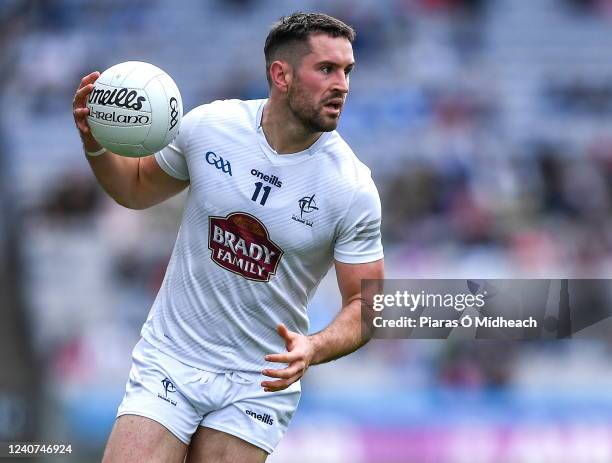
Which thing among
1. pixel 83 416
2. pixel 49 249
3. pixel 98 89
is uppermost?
pixel 49 249

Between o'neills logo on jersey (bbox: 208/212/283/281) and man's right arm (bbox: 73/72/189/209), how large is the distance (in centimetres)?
44

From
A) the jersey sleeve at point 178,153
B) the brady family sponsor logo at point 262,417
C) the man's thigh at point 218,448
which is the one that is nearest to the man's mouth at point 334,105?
the jersey sleeve at point 178,153

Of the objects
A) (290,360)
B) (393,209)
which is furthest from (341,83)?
(393,209)

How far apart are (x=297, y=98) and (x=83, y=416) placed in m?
5.98

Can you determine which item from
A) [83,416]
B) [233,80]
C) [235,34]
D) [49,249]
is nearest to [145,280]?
[49,249]

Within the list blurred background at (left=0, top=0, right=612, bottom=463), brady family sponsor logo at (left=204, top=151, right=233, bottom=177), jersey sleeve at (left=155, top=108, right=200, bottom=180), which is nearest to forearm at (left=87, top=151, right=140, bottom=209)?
jersey sleeve at (left=155, top=108, right=200, bottom=180)

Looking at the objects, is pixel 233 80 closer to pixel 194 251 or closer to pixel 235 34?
pixel 235 34

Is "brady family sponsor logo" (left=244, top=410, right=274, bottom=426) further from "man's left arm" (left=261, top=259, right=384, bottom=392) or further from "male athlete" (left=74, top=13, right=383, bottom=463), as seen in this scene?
"man's left arm" (left=261, top=259, right=384, bottom=392)

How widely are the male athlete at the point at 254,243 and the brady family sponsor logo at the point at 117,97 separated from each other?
0.15 m

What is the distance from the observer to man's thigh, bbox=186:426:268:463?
215 inches

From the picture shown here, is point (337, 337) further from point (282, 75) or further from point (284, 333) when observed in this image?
point (282, 75)

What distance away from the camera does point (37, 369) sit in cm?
1115

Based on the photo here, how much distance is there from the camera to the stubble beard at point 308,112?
548 centimetres

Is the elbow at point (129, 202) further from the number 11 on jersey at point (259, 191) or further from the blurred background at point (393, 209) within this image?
the blurred background at point (393, 209)
